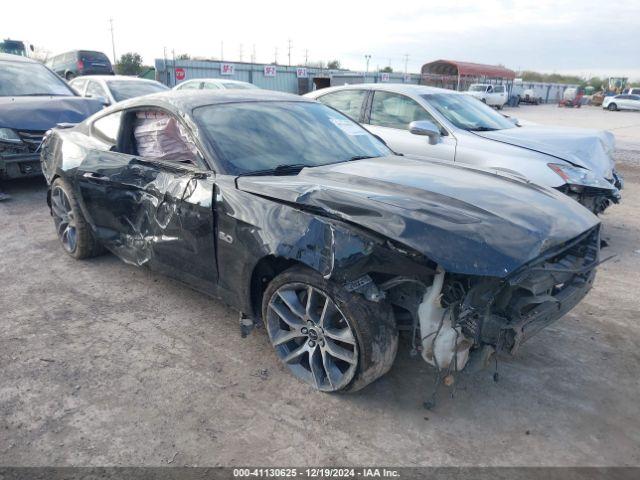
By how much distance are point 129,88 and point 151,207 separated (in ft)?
25.8

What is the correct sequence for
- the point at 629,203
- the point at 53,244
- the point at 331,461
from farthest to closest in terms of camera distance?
the point at 629,203, the point at 53,244, the point at 331,461

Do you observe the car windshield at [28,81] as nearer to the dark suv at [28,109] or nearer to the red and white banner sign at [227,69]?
the dark suv at [28,109]

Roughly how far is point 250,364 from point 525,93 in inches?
2055

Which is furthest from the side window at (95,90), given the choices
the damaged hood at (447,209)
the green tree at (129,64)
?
the green tree at (129,64)

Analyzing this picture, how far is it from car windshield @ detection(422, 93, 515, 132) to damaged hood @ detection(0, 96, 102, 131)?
16.1ft

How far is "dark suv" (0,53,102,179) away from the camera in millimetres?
6289

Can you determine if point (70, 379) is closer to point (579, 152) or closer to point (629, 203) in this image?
point (579, 152)

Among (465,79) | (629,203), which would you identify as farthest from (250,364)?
(465,79)

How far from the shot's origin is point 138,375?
2877mm

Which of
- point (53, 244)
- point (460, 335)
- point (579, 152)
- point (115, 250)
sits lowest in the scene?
point (53, 244)

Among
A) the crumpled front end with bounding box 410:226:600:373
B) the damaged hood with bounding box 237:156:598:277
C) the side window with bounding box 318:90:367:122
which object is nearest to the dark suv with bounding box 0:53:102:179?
the side window with bounding box 318:90:367:122

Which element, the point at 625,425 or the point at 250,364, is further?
the point at 250,364

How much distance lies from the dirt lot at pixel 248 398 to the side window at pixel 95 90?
7.41 metres

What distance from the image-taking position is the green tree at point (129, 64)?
142ft
